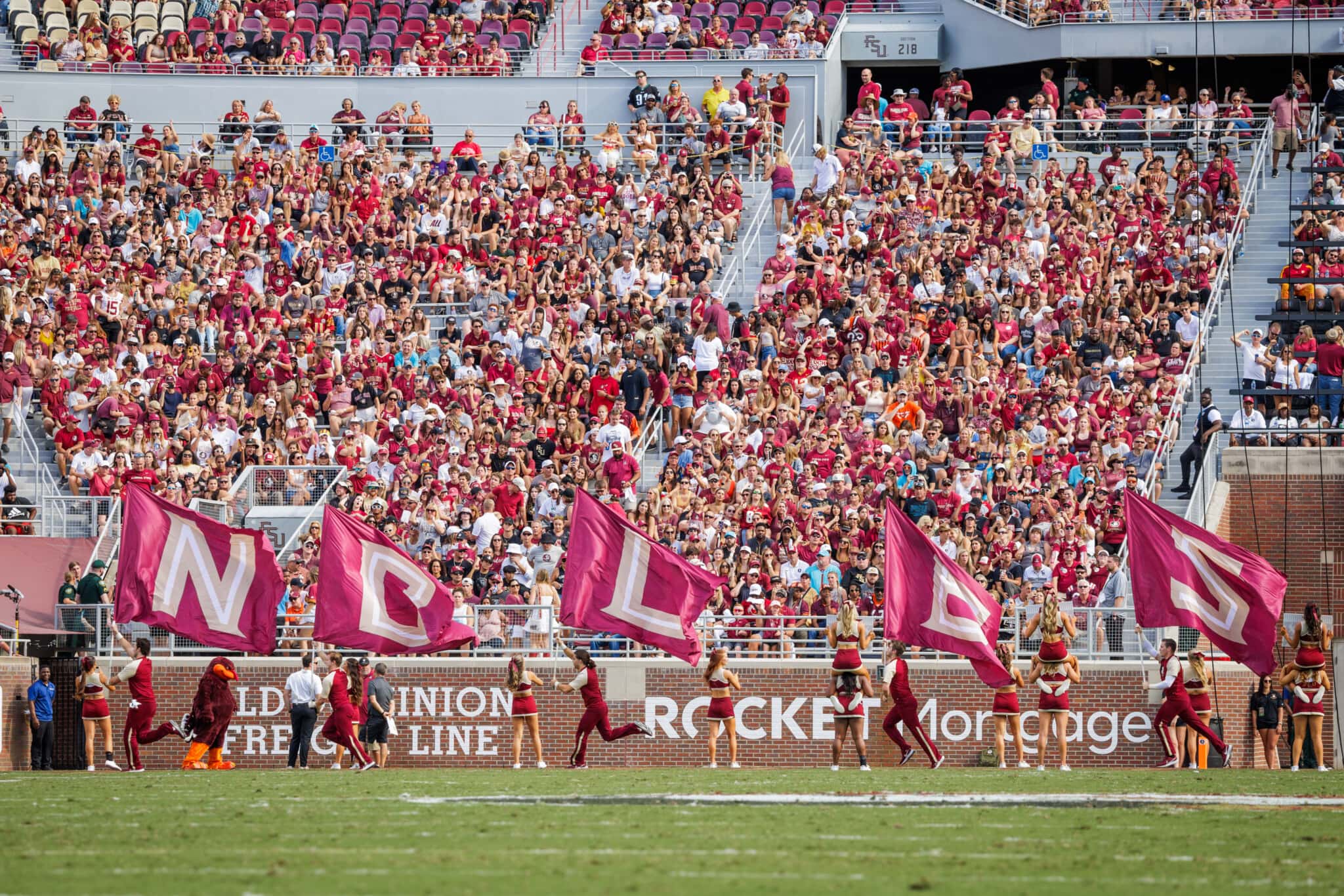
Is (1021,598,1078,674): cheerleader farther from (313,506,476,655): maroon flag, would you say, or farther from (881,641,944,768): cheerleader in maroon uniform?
(313,506,476,655): maroon flag

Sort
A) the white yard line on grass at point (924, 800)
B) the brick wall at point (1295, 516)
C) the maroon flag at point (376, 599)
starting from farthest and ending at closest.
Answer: the brick wall at point (1295, 516), the maroon flag at point (376, 599), the white yard line on grass at point (924, 800)

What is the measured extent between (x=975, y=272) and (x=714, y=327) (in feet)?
11.6

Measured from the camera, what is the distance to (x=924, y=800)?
14453mm

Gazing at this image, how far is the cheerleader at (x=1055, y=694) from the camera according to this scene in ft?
63.0

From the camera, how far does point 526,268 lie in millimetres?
29594

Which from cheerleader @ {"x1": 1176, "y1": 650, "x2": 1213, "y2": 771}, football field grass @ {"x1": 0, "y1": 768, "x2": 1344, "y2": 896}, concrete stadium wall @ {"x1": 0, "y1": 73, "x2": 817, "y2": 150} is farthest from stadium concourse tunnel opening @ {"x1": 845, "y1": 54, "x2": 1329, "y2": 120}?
football field grass @ {"x1": 0, "y1": 768, "x2": 1344, "y2": 896}

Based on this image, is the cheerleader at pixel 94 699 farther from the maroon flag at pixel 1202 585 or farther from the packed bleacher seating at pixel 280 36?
the packed bleacher seating at pixel 280 36

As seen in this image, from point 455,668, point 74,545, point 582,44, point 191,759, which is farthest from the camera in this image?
point 582,44

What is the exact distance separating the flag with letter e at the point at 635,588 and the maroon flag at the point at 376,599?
1.13 m

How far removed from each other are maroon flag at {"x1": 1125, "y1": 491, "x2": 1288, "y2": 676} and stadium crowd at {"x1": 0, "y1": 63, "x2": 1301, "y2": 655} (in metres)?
2.18

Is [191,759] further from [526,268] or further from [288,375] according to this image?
[526,268]

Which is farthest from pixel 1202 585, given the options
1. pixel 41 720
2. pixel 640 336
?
pixel 41 720

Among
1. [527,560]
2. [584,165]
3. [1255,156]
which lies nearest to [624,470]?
[527,560]

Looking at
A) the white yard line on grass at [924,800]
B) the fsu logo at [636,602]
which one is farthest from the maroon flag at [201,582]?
the white yard line on grass at [924,800]
